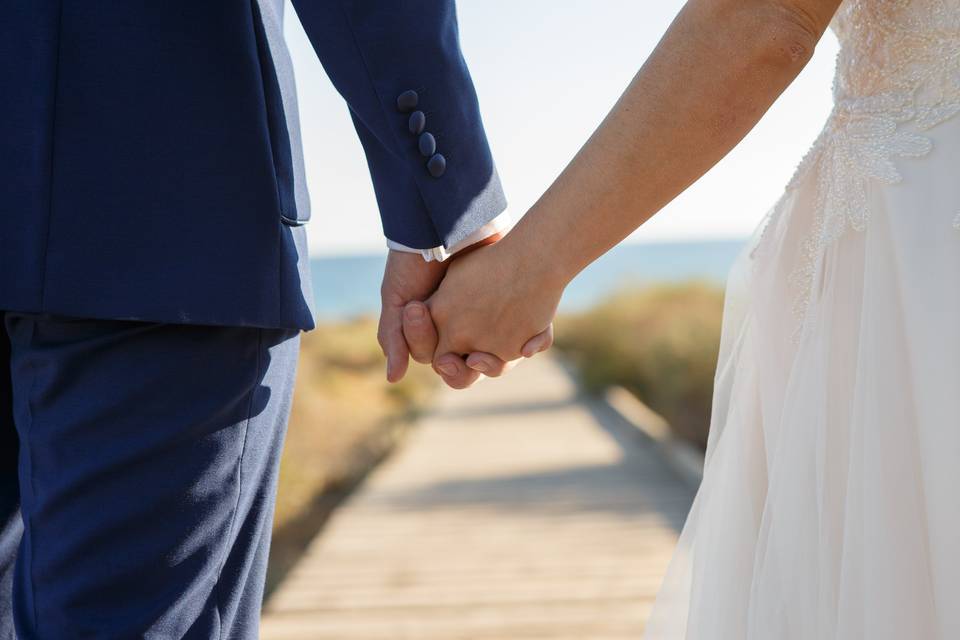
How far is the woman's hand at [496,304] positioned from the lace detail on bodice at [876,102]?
1.29 ft

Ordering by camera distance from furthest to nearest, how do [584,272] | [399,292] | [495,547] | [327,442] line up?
1. [584,272]
2. [327,442]
3. [495,547]
4. [399,292]

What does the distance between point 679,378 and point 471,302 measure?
633 cm

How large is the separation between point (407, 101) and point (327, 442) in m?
6.26

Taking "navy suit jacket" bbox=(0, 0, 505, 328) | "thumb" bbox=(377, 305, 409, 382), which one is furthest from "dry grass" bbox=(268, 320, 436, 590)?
"navy suit jacket" bbox=(0, 0, 505, 328)

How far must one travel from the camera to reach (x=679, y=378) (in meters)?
7.67

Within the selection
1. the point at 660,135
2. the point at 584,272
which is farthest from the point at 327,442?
the point at 584,272

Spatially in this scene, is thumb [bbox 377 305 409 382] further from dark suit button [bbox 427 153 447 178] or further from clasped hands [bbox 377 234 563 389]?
dark suit button [bbox 427 153 447 178]

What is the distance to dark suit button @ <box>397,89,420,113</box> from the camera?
1.30m

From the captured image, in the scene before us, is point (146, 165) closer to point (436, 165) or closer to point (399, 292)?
point (436, 165)

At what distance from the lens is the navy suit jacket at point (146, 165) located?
107cm

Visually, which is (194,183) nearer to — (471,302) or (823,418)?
(471,302)

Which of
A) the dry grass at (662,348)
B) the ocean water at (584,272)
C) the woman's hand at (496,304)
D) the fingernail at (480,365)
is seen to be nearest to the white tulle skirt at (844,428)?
→ the woman's hand at (496,304)

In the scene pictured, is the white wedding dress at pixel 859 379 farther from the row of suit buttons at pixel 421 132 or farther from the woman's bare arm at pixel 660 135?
the row of suit buttons at pixel 421 132

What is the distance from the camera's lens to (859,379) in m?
1.08
